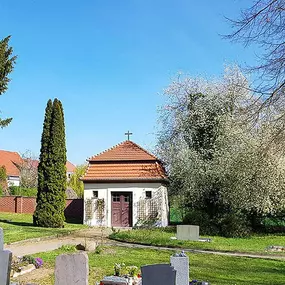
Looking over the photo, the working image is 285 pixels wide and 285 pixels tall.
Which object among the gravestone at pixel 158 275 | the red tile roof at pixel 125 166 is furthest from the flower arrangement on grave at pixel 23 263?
the red tile roof at pixel 125 166

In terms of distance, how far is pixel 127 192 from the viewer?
2531 centimetres

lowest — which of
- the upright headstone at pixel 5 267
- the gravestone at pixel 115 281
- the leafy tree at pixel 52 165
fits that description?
the gravestone at pixel 115 281

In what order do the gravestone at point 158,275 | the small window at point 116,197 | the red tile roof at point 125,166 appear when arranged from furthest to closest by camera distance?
1. the small window at point 116,197
2. the red tile roof at point 125,166
3. the gravestone at point 158,275

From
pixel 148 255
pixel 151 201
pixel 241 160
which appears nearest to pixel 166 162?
pixel 151 201

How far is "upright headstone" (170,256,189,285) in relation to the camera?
6289 mm

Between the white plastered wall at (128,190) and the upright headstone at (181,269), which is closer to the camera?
the upright headstone at (181,269)

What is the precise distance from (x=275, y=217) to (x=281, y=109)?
14.7 meters

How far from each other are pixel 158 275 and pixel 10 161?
2328 inches

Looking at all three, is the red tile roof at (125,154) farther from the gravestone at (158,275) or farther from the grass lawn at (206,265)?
the gravestone at (158,275)

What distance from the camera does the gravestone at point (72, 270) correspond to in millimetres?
5188

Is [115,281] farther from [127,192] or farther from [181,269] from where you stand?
[127,192]

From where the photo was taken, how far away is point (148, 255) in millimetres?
12992

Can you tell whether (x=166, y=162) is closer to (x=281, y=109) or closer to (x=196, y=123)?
(x=196, y=123)

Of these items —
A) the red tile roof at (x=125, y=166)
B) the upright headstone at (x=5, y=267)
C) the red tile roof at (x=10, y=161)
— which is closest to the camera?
the upright headstone at (x=5, y=267)
